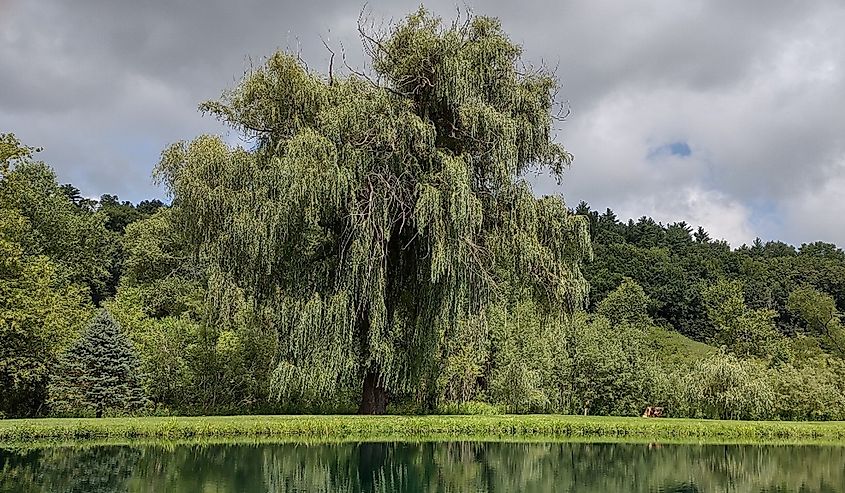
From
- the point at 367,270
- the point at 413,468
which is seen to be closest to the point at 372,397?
the point at 367,270

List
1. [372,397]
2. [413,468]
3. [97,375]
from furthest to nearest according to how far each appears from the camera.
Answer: [97,375] < [372,397] < [413,468]

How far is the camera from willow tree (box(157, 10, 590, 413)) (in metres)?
19.6

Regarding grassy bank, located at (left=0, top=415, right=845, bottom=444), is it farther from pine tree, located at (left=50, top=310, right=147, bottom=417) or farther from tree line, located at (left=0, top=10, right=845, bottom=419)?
pine tree, located at (left=50, top=310, right=147, bottom=417)

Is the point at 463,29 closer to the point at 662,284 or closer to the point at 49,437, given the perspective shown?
the point at 49,437

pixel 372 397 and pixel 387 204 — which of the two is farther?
pixel 372 397

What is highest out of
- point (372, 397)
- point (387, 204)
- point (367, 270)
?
point (387, 204)

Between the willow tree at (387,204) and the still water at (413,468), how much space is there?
3.41 metres

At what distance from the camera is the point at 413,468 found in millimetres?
14352

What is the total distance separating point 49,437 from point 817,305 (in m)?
61.2

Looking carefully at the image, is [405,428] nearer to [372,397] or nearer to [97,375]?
[372,397]

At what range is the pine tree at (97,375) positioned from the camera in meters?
21.8

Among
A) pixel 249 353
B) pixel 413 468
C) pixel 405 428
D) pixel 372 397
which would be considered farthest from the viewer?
pixel 249 353

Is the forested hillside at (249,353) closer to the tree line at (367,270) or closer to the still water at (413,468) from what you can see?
the tree line at (367,270)

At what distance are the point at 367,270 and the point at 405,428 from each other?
409 centimetres
